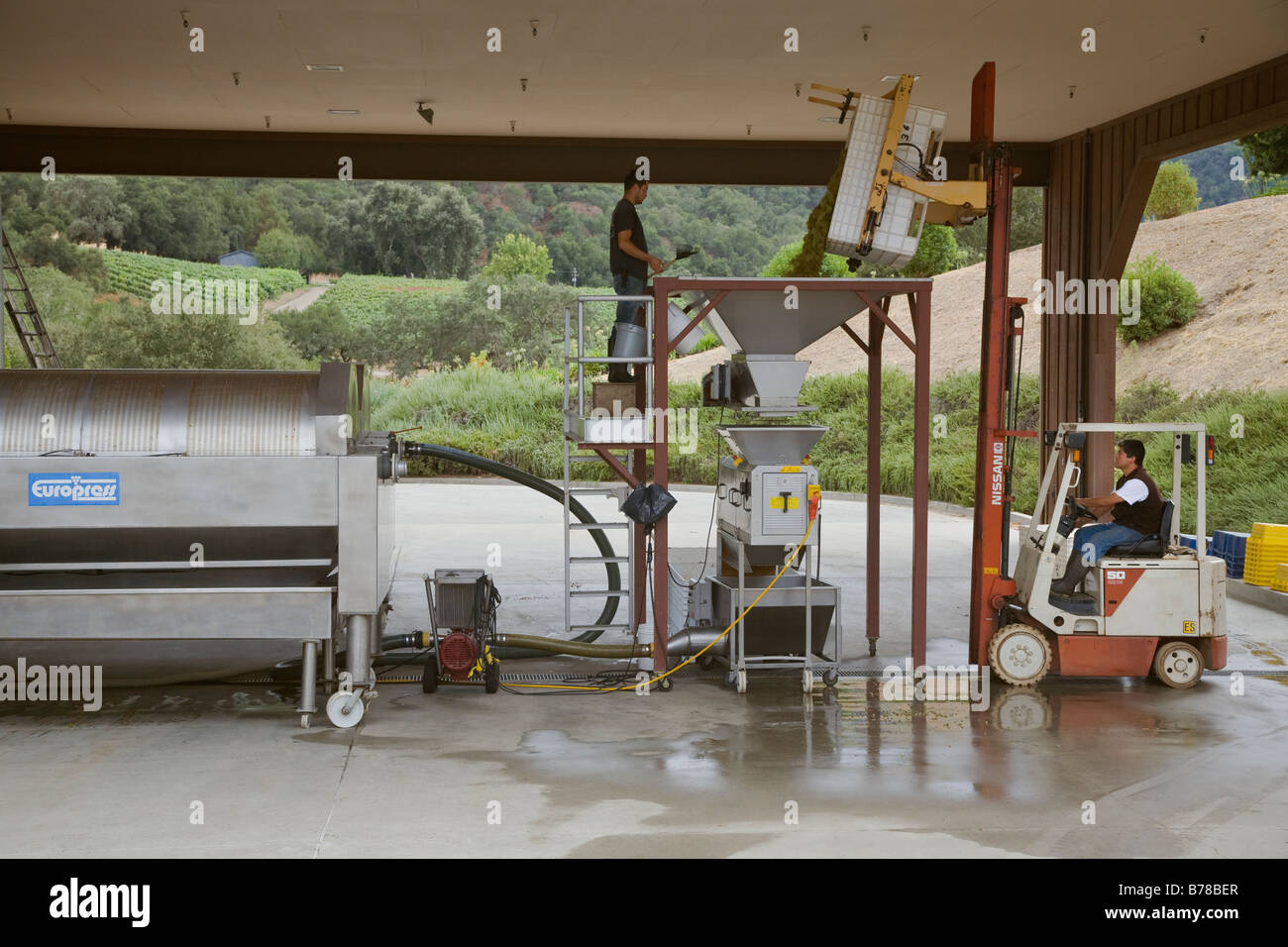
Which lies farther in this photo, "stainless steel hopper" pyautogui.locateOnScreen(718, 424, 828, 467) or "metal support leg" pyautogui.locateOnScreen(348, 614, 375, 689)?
"stainless steel hopper" pyautogui.locateOnScreen(718, 424, 828, 467)

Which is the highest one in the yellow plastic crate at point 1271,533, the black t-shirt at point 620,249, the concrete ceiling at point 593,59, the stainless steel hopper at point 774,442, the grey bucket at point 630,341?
the concrete ceiling at point 593,59

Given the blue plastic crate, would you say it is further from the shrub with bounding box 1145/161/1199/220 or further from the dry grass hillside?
the shrub with bounding box 1145/161/1199/220

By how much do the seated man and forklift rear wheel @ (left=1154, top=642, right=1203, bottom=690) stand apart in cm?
79

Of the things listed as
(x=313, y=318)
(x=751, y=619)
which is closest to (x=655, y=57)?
(x=751, y=619)

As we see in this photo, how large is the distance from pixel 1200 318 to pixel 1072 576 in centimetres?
2225

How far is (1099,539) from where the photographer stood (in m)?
9.02

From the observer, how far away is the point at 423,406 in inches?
1296

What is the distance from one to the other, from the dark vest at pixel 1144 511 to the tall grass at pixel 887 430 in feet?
27.8

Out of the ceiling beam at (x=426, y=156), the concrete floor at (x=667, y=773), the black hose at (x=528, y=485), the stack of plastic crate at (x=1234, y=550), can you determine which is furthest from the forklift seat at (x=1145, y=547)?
the ceiling beam at (x=426, y=156)

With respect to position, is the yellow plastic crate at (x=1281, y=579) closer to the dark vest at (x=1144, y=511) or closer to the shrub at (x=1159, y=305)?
the dark vest at (x=1144, y=511)

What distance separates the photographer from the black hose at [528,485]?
9070 millimetres

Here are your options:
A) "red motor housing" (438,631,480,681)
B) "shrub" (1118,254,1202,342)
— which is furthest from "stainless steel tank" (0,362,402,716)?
"shrub" (1118,254,1202,342)

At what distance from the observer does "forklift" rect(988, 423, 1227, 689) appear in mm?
8805

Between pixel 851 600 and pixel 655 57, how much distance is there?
5626mm
